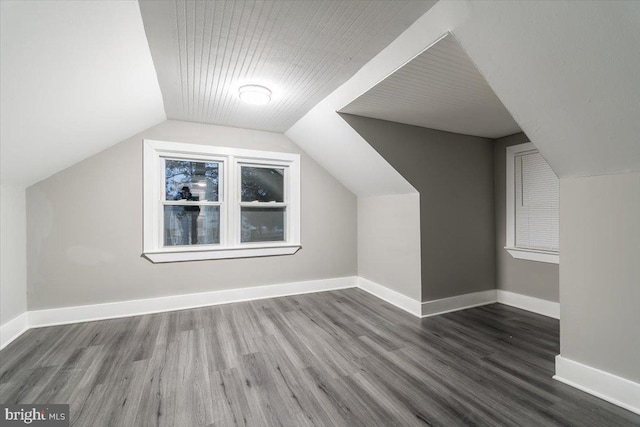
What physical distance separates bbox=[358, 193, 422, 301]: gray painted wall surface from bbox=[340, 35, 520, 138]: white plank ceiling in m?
0.94

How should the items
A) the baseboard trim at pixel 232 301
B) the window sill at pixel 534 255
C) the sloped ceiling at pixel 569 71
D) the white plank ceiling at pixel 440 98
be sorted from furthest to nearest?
the window sill at pixel 534 255, the baseboard trim at pixel 232 301, the white plank ceiling at pixel 440 98, the sloped ceiling at pixel 569 71

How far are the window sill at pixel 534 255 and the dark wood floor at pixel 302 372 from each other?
67 cm

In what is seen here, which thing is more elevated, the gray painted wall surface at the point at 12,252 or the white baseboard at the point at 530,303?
the gray painted wall surface at the point at 12,252

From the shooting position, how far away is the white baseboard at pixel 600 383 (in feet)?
5.21

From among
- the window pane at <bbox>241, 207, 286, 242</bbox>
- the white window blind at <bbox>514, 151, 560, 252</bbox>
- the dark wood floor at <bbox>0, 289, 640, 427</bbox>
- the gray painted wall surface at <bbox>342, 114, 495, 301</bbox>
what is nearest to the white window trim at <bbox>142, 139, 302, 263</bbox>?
the window pane at <bbox>241, 207, 286, 242</bbox>

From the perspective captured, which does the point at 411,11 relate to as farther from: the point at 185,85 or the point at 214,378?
the point at 214,378

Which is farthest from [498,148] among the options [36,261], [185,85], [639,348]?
[36,261]

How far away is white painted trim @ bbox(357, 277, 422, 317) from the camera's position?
3.16 meters

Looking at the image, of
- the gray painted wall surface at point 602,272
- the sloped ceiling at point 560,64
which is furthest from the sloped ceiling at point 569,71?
the gray painted wall surface at point 602,272

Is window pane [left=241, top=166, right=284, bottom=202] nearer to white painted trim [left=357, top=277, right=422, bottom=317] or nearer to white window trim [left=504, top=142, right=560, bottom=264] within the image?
white painted trim [left=357, top=277, right=422, bottom=317]

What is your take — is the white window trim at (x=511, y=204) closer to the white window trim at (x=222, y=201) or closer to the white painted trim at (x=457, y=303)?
the white painted trim at (x=457, y=303)

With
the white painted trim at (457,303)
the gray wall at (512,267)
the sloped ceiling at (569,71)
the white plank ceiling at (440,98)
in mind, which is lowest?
the white painted trim at (457,303)

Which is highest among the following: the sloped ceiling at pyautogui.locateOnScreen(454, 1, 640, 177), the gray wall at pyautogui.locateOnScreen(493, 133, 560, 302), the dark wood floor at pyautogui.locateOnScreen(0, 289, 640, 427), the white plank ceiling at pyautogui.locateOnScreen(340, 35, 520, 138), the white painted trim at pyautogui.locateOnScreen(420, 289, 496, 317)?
the white plank ceiling at pyautogui.locateOnScreen(340, 35, 520, 138)

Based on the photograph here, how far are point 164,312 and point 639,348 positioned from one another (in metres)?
4.15
